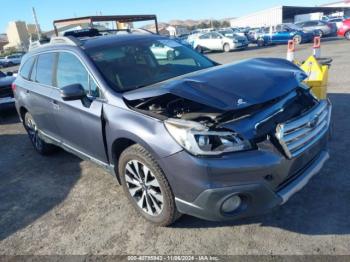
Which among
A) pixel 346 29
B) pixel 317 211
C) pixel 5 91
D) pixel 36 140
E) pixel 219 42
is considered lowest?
pixel 219 42

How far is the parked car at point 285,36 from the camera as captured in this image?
25011 mm

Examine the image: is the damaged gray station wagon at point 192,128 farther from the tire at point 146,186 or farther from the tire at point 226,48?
the tire at point 226,48

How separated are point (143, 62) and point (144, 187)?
1.64m

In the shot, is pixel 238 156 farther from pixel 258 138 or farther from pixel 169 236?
pixel 169 236

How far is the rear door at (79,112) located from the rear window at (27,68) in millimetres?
1212

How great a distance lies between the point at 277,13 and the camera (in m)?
50.1

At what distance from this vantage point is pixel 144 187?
126 inches

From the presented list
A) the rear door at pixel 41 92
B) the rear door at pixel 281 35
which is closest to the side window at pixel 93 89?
the rear door at pixel 41 92

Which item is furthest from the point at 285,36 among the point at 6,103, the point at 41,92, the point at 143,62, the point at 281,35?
the point at 41,92

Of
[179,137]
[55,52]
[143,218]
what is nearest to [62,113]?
[55,52]

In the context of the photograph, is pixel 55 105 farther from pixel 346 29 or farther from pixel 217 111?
pixel 346 29

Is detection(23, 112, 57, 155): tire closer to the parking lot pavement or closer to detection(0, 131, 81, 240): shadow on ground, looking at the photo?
detection(0, 131, 81, 240): shadow on ground

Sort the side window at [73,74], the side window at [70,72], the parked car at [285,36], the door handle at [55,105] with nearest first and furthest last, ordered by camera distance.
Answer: the side window at [73,74] < the side window at [70,72] < the door handle at [55,105] < the parked car at [285,36]

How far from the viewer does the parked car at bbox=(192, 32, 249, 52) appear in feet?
81.2
